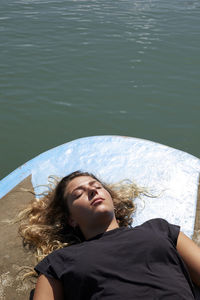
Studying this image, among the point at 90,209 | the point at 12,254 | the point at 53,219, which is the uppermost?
the point at 90,209

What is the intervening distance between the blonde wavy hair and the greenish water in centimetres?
160

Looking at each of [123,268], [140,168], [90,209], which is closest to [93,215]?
[90,209]

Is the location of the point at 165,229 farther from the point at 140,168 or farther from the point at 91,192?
the point at 140,168

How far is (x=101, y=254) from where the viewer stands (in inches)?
81.4

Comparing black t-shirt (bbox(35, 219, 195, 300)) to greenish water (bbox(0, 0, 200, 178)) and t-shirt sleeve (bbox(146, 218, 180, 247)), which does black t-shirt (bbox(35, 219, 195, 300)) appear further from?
greenish water (bbox(0, 0, 200, 178))

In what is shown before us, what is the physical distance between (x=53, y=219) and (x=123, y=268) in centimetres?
74

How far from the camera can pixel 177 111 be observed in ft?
16.6

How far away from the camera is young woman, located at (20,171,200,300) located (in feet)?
6.36

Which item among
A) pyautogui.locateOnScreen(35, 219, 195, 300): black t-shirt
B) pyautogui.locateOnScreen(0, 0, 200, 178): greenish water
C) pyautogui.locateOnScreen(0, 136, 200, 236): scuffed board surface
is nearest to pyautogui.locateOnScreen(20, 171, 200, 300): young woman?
pyautogui.locateOnScreen(35, 219, 195, 300): black t-shirt

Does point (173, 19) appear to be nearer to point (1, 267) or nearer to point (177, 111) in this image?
point (177, 111)

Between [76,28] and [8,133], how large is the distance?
3.82 metres

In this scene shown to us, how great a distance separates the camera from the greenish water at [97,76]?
476 centimetres

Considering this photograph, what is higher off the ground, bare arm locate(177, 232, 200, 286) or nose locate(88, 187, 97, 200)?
nose locate(88, 187, 97, 200)

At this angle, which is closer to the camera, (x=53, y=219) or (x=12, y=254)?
(x=12, y=254)
